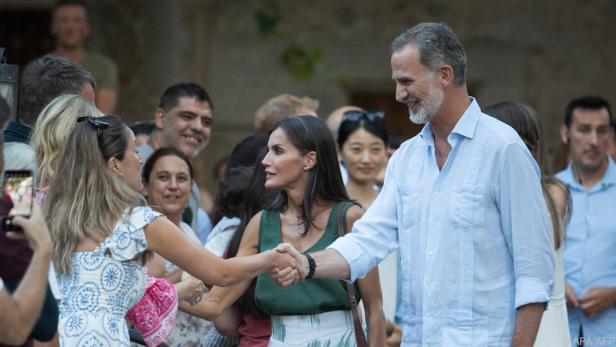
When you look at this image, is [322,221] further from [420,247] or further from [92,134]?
[92,134]

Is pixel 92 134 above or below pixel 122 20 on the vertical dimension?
below

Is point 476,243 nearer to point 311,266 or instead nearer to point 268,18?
point 311,266

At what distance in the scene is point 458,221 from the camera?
15.6ft

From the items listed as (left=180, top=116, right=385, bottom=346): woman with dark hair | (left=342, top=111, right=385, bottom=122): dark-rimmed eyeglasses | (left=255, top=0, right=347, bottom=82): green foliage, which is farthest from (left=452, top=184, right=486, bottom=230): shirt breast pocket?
(left=255, top=0, right=347, bottom=82): green foliage

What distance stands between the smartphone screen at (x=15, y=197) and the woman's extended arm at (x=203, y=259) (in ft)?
3.33

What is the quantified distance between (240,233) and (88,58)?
365 centimetres

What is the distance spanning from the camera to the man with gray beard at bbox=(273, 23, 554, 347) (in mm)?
4676

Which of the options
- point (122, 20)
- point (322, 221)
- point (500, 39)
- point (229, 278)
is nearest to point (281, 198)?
point (322, 221)

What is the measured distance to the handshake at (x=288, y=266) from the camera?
5.12 m

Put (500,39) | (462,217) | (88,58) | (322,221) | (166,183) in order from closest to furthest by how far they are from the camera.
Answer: (462,217) < (322,221) < (166,183) < (88,58) < (500,39)

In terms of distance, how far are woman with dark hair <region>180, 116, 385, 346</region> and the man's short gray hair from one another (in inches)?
32.2

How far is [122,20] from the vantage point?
397 inches

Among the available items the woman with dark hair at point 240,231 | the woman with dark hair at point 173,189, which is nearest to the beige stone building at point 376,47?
the woman with dark hair at point 173,189

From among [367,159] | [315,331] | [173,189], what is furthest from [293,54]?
[315,331]
